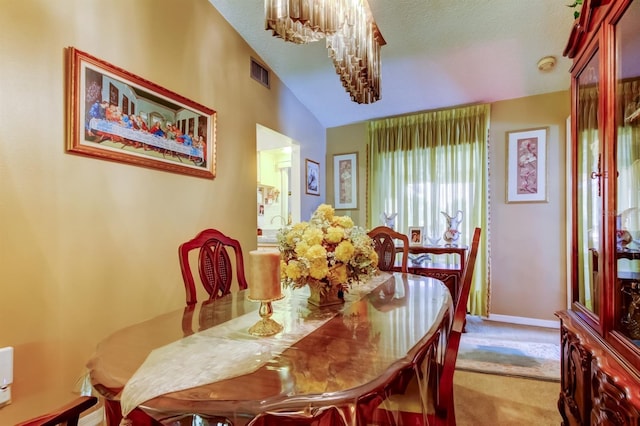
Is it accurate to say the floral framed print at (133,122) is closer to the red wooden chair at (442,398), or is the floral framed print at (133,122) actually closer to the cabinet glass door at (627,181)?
the red wooden chair at (442,398)

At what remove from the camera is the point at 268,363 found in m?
0.91

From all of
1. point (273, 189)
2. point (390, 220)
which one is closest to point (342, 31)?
point (390, 220)

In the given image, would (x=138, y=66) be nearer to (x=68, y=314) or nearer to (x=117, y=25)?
(x=117, y=25)

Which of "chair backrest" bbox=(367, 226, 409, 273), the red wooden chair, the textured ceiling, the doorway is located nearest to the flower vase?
the red wooden chair

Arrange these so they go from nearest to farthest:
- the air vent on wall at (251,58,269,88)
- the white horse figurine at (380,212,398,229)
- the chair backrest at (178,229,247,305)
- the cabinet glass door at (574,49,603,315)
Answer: the cabinet glass door at (574,49,603,315) → the chair backrest at (178,229,247,305) → the air vent on wall at (251,58,269,88) → the white horse figurine at (380,212,398,229)

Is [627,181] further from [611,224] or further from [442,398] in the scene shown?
[442,398]

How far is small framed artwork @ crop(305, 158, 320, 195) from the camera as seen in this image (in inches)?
160

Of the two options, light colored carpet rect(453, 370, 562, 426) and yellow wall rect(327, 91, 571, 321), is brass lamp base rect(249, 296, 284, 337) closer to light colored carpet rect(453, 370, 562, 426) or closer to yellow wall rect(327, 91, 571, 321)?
A: light colored carpet rect(453, 370, 562, 426)

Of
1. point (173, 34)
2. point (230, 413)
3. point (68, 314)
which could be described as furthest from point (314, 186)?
point (230, 413)

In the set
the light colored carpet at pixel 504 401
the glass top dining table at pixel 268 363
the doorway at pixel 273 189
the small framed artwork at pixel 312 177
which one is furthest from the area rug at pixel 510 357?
the doorway at pixel 273 189

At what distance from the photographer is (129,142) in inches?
80.7

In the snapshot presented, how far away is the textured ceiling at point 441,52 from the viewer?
7.91 feet

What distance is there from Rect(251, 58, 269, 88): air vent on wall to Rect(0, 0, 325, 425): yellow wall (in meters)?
0.41

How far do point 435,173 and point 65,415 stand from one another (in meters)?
3.83
